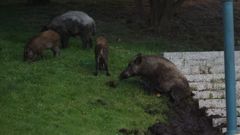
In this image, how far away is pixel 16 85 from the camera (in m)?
11.0

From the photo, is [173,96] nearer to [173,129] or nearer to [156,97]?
[156,97]

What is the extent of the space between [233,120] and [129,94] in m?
4.87

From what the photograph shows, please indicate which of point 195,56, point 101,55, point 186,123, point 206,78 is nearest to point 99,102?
point 186,123

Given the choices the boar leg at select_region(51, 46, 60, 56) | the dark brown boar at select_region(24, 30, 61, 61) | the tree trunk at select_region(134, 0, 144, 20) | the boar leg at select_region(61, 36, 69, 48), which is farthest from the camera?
the tree trunk at select_region(134, 0, 144, 20)

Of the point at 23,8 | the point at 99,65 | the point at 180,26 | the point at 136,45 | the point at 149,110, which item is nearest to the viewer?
the point at 149,110

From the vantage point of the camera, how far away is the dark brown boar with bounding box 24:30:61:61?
1268cm

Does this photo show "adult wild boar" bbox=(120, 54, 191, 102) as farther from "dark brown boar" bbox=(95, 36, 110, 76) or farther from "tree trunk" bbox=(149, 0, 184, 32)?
"tree trunk" bbox=(149, 0, 184, 32)

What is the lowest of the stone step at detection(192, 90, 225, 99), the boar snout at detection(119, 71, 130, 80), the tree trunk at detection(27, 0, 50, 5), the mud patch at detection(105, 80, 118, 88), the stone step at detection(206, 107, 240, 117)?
the stone step at detection(206, 107, 240, 117)

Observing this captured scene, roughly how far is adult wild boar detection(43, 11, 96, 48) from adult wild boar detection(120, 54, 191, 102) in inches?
98.4

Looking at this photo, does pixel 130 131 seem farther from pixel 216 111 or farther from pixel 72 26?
pixel 72 26

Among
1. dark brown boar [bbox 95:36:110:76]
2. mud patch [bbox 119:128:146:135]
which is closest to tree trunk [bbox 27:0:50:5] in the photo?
dark brown boar [bbox 95:36:110:76]

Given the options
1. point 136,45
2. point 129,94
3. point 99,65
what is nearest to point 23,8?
point 136,45

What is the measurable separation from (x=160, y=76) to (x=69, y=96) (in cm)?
169

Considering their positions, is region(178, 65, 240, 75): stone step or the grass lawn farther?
region(178, 65, 240, 75): stone step
